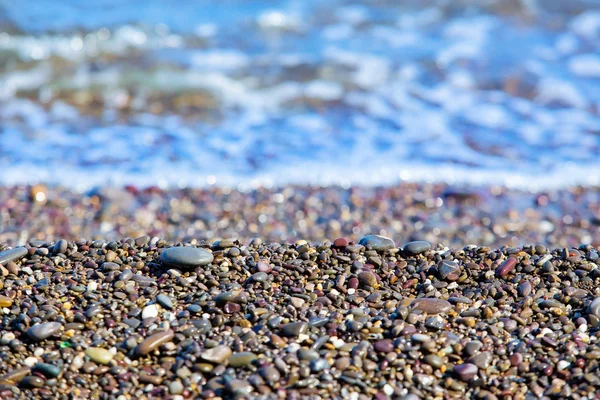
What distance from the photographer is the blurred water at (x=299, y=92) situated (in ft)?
19.9

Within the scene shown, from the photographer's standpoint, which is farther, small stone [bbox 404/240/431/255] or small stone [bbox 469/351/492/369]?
small stone [bbox 404/240/431/255]

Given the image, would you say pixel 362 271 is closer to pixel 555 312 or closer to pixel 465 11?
pixel 555 312

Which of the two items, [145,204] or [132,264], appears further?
[145,204]

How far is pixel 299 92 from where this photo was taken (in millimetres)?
7656

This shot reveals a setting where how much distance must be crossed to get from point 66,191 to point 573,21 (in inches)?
293

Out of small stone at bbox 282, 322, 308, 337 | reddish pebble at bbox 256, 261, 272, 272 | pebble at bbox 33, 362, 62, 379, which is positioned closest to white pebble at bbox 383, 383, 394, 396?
small stone at bbox 282, 322, 308, 337

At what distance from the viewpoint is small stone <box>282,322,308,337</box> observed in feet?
8.30

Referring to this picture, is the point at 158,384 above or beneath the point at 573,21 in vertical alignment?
beneath

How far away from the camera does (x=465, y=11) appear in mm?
9977

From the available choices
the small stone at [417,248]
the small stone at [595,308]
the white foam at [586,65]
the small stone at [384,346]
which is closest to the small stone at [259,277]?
the small stone at [384,346]

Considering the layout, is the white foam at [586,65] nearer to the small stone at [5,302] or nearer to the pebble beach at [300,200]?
the pebble beach at [300,200]

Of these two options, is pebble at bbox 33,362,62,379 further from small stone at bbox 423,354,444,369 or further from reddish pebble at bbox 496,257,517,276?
reddish pebble at bbox 496,257,517,276

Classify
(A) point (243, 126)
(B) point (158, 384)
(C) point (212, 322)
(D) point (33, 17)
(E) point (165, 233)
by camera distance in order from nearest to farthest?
(B) point (158, 384), (C) point (212, 322), (E) point (165, 233), (A) point (243, 126), (D) point (33, 17)

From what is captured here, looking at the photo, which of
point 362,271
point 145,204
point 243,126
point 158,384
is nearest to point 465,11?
point 243,126
